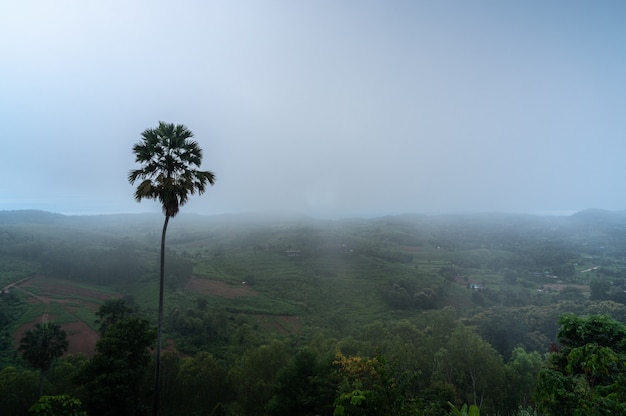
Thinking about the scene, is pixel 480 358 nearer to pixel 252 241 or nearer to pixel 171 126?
pixel 171 126

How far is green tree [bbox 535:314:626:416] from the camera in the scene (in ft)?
22.3

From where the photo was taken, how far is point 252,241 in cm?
17600

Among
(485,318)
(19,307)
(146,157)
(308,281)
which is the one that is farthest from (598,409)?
(308,281)

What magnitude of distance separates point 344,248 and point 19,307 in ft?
384

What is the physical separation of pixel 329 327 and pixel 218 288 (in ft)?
129

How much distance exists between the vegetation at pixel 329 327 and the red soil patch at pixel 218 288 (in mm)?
656

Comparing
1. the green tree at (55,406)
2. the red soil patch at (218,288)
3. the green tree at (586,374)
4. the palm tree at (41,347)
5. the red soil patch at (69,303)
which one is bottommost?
the red soil patch at (218,288)

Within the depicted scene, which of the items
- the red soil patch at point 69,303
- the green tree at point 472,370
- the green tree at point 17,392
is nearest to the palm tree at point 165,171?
the green tree at point 17,392

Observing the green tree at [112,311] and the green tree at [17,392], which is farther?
the green tree at [112,311]

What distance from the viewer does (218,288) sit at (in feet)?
287

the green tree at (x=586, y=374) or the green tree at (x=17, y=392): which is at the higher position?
the green tree at (x=586, y=374)

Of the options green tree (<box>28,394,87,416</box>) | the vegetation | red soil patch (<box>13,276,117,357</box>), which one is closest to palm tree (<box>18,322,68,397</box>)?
the vegetation

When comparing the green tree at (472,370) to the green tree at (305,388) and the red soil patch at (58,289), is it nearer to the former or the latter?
the green tree at (305,388)

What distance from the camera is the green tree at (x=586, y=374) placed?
6.80m
